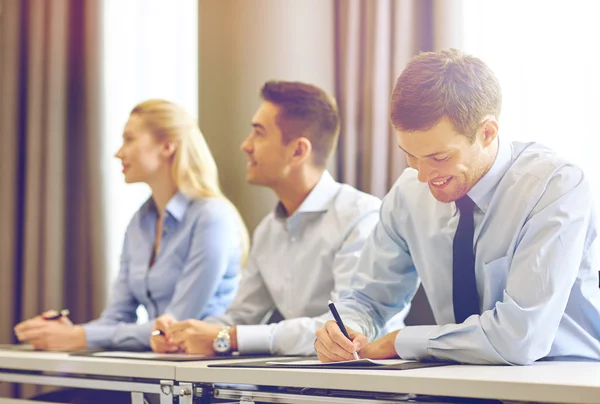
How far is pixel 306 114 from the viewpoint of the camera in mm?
2424

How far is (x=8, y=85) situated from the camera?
362cm

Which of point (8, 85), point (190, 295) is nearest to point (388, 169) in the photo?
point (190, 295)

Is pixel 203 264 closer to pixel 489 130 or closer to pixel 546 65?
pixel 489 130

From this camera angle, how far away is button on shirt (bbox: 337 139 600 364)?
4.66 ft

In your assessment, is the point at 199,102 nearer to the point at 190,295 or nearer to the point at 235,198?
the point at 235,198

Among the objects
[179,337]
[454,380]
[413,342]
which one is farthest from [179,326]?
[454,380]

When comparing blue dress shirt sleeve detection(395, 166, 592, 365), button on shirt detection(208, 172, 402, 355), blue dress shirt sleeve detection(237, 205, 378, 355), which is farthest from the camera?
button on shirt detection(208, 172, 402, 355)

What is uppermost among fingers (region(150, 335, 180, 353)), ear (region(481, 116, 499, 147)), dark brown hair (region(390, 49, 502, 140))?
dark brown hair (region(390, 49, 502, 140))

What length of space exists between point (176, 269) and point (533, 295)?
4.87 feet

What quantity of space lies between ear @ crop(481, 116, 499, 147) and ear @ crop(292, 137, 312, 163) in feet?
2.86

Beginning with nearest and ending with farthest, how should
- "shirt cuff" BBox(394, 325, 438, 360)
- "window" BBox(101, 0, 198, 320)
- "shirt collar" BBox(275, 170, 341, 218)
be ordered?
"shirt cuff" BBox(394, 325, 438, 360), "shirt collar" BBox(275, 170, 341, 218), "window" BBox(101, 0, 198, 320)

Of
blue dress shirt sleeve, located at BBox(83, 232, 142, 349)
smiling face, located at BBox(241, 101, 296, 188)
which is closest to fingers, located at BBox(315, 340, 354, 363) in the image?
smiling face, located at BBox(241, 101, 296, 188)

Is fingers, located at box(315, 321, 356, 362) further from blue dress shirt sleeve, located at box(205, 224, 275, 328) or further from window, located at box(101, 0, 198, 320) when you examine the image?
window, located at box(101, 0, 198, 320)

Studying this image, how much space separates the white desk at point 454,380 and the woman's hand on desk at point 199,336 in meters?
0.51
